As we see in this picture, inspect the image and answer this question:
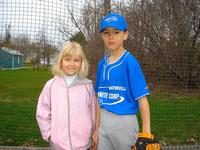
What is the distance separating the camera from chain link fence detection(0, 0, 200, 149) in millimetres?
5785

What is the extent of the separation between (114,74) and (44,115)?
0.71 meters

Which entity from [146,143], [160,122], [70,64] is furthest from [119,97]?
[160,122]

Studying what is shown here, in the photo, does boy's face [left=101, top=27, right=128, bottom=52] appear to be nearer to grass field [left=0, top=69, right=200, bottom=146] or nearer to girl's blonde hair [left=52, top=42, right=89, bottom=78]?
girl's blonde hair [left=52, top=42, right=89, bottom=78]

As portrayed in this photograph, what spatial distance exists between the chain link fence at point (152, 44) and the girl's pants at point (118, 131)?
2.39 meters

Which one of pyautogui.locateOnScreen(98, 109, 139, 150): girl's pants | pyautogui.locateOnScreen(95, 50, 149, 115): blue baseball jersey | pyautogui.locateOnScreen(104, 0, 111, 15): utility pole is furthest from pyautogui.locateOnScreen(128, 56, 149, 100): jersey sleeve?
pyautogui.locateOnScreen(104, 0, 111, 15): utility pole

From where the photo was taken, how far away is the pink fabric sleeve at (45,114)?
3270 millimetres

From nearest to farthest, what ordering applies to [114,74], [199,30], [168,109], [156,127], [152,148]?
[152,148], [114,74], [156,127], [199,30], [168,109]

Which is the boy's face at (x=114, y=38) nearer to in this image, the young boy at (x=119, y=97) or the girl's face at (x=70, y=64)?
the young boy at (x=119, y=97)

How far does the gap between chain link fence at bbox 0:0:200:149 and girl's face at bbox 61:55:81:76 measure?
1.96m

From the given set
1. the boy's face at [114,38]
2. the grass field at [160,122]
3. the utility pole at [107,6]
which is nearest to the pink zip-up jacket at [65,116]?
the boy's face at [114,38]

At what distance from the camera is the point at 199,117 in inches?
352

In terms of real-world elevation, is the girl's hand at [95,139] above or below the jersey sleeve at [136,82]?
below

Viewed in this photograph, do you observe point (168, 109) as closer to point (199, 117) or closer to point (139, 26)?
point (199, 117)

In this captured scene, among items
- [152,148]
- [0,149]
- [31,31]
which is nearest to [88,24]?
[31,31]
